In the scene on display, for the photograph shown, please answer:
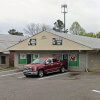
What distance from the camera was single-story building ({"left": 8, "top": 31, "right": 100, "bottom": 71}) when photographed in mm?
20891

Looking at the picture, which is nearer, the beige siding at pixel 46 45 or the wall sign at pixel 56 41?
the beige siding at pixel 46 45

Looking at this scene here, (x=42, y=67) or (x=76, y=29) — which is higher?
(x=76, y=29)

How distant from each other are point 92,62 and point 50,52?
5.63m

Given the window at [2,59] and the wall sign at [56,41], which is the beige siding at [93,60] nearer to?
the wall sign at [56,41]

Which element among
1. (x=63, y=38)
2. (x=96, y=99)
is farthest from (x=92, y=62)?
(x=96, y=99)

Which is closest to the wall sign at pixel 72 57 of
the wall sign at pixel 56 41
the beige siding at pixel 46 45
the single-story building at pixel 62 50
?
the single-story building at pixel 62 50

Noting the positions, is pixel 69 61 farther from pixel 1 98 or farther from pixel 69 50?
pixel 1 98

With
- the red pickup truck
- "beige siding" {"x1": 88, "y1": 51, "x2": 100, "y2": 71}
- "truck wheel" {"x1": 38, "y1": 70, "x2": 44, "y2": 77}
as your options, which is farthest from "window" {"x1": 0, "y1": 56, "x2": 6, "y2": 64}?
"beige siding" {"x1": 88, "y1": 51, "x2": 100, "y2": 71}

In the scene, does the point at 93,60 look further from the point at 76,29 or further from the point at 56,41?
the point at 76,29

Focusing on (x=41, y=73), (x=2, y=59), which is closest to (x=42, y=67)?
(x=41, y=73)

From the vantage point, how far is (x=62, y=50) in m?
22.4

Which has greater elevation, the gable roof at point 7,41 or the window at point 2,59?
the gable roof at point 7,41

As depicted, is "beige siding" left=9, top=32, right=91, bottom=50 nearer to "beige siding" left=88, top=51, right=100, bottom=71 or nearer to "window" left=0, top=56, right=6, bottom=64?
"beige siding" left=88, top=51, right=100, bottom=71

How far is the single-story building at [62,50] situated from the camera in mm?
20891
